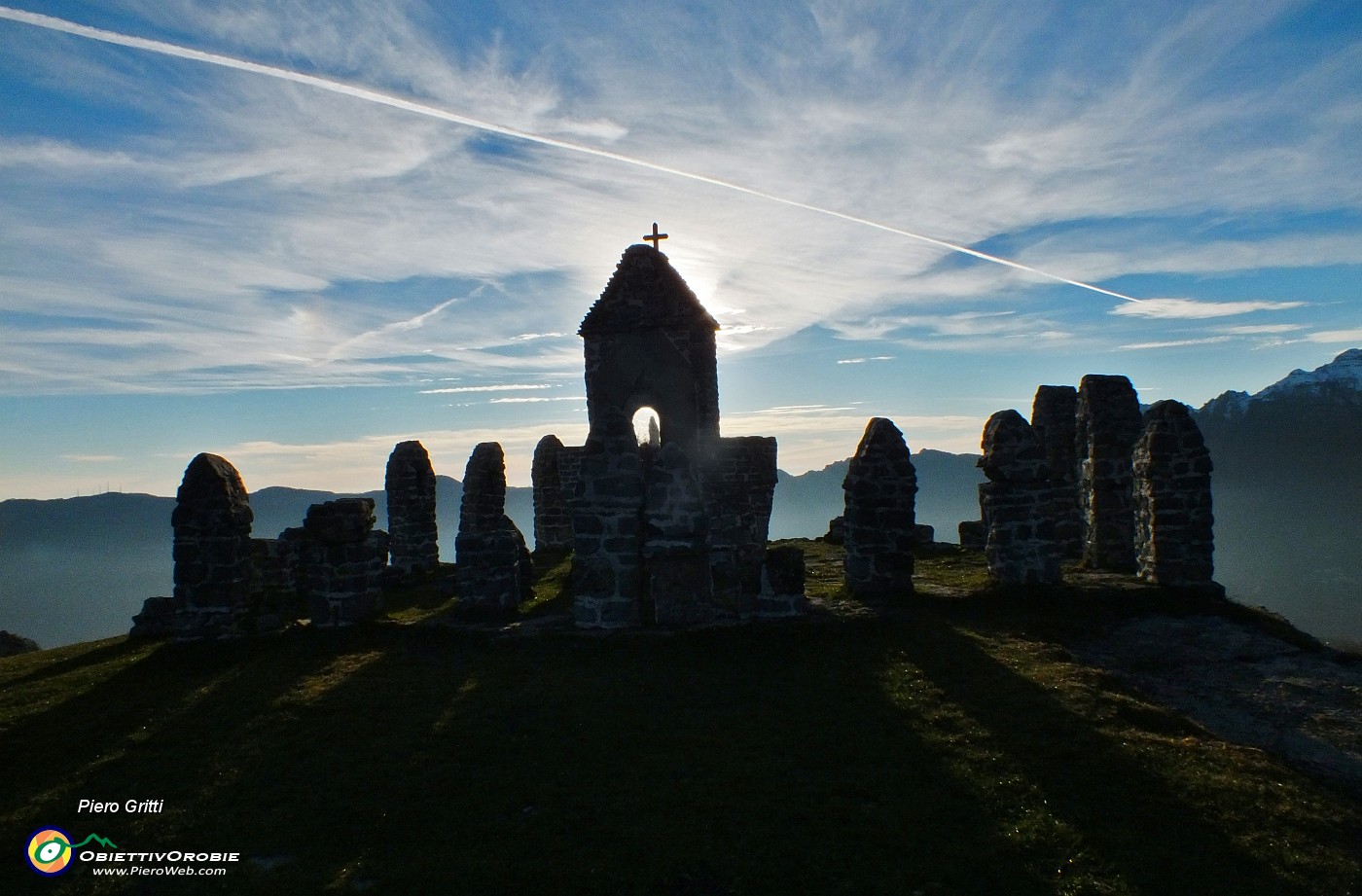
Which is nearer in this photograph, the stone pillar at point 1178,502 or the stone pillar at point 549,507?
the stone pillar at point 1178,502

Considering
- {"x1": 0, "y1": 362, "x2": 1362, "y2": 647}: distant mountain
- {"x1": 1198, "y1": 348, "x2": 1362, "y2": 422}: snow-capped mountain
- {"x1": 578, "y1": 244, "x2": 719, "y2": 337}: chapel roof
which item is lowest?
{"x1": 0, "y1": 362, "x2": 1362, "y2": 647}: distant mountain

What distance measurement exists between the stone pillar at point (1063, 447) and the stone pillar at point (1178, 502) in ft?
21.6

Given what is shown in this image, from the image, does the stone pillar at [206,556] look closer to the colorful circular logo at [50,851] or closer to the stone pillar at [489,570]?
the stone pillar at [489,570]

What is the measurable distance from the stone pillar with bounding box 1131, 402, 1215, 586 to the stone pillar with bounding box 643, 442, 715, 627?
9.83 metres

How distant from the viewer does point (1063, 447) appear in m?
21.9

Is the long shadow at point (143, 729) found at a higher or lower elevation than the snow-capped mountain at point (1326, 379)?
lower

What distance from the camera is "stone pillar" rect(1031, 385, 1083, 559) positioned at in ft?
71.5

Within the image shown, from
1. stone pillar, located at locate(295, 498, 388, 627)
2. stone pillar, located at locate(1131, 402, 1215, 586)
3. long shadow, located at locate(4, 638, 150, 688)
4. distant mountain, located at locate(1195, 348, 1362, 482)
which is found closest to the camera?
long shadow, located at locate(4, 638, 150, 688)

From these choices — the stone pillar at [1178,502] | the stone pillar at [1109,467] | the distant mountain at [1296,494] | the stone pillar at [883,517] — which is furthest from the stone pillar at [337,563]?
the distant mountain at [1296,494]

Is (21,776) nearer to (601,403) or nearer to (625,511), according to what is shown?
(625,511)

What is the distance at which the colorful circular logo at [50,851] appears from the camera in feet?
21.5

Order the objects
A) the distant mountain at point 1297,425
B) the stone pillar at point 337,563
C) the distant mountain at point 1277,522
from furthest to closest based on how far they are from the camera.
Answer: the distant mountain at point 1297,425, the distant mountain at point 1277,522, the stone pillar at point 337,563

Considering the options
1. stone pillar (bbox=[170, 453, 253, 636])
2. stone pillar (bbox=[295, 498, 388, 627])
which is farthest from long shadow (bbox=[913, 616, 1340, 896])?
stone pillar (bbox=[170, 453, 253, 636])

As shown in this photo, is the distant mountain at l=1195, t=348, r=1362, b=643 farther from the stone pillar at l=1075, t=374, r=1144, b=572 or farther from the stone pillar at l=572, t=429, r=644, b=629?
the stone pillar at l=572, t=429, r=644, b=629
